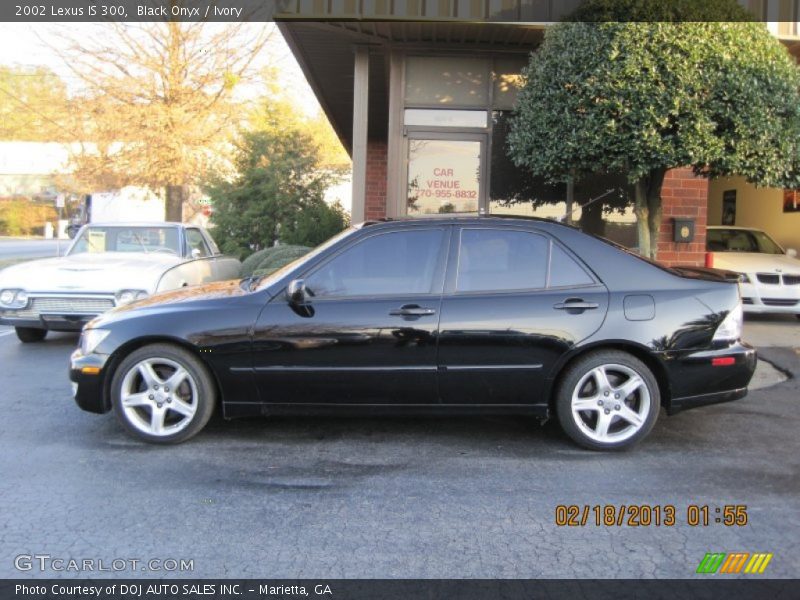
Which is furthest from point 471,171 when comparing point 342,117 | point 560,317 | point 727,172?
point 342,117

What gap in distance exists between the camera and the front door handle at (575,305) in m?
4.59

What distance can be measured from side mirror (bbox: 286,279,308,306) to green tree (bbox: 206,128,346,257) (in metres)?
12.2

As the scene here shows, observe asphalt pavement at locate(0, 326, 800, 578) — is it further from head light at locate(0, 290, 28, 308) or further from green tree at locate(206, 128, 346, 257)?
green tree at locate(206, 128, 346, 257)

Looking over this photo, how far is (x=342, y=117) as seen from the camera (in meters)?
18.8

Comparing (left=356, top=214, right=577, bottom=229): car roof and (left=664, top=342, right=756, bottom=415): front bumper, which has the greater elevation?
(left=356, top=214, right=577, bottom=229): car roof

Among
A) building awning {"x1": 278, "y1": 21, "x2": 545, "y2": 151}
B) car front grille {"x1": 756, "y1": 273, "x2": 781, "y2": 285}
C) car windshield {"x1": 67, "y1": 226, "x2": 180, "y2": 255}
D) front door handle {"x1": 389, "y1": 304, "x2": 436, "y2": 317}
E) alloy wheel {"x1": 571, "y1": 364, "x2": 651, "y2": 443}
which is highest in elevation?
building awning {"x1": 278, "y1": 21, "x2": 545, "y2": 151}

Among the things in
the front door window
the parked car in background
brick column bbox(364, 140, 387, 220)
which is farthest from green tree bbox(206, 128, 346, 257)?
the parked car in background

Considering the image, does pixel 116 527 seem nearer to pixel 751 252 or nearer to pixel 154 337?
pixel 154 337

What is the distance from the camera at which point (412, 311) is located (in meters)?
4.55

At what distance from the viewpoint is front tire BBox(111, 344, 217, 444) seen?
4.62 metres

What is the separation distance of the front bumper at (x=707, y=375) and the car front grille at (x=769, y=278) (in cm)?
635

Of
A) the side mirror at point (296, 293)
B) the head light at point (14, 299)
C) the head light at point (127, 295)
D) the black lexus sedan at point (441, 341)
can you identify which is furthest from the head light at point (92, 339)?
the head light at point (14, 299)

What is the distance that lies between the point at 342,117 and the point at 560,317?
15291 mm

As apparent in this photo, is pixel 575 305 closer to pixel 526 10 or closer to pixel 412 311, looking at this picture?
pixel 412 311
